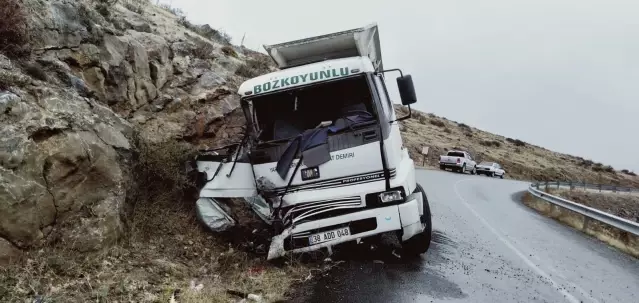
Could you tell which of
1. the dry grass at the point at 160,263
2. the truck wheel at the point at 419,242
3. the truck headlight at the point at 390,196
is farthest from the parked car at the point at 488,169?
the truck headlight at the point at 390,196

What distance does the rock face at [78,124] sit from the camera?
17.5 ft

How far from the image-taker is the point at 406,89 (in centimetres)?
739

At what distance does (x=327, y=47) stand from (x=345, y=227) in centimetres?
375

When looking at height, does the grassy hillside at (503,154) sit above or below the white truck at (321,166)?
below

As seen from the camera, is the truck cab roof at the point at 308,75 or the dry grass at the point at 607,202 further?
the dry grass at the point at 607,202

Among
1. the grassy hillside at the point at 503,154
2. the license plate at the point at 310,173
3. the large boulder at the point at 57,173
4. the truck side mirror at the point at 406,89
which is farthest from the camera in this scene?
the grassy hillside at the point at 503,154

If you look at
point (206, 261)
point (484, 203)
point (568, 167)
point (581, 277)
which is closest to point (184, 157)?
point (206, 261)

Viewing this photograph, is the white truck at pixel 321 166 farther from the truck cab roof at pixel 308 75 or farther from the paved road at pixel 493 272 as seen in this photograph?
the paved road at pixel 493 272

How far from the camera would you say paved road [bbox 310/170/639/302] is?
19.6 ft

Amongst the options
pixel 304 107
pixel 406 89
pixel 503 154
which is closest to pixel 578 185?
pixel 503 154

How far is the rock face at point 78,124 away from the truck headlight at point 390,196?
3.31 meters

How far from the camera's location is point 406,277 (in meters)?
6.59

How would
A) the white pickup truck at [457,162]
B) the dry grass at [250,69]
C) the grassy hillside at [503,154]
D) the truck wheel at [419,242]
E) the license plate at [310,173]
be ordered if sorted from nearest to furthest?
the license plate at [310,173] < the truck wheel at [419,242] < the dry grass at [250,69] < the white pickup truck at [457,162] < the grassy hillside at [503,154]

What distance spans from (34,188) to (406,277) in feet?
14.8
